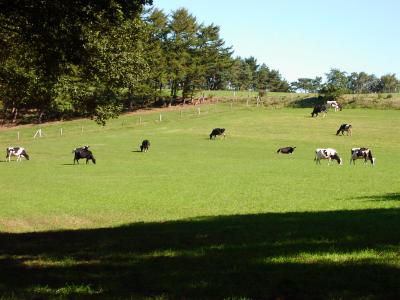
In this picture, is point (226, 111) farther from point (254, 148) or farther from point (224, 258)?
point (224, 258)

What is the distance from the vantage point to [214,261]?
9000 mm

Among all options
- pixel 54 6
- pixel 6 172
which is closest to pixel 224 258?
pixel 54 6

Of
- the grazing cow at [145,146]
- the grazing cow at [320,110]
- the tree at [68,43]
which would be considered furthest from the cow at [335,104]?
the tree at [68,43]

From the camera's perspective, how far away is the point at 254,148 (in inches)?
1965

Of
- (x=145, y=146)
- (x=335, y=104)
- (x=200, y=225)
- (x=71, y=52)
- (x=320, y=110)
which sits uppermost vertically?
(x=71, y=52)

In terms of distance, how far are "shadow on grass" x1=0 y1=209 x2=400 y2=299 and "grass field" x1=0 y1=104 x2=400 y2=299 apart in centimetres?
3

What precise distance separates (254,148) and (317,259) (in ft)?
136

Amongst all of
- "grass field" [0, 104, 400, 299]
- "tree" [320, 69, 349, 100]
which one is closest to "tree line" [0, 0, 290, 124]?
"grass field" [0, 104, 400, 299]

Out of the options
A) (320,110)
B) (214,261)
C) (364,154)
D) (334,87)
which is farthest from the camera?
(334,87)

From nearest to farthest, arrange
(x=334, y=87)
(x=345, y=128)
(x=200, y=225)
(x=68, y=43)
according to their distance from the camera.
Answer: (x=200, y=225) < (x=68, y=43) < (x=345, y=128) < (x=334, y=87)

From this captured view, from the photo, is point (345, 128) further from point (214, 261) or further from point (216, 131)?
point (214, 261)

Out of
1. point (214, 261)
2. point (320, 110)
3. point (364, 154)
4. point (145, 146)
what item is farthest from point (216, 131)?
point (214, 261)

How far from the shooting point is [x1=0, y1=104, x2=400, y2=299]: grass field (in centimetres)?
746

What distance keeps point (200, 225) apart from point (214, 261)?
5391 millimetres
